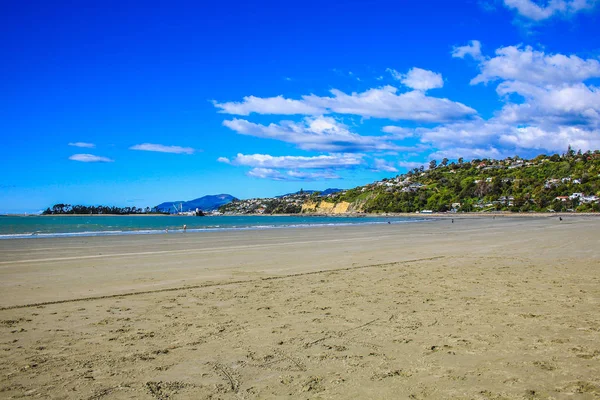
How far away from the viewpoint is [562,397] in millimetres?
4051

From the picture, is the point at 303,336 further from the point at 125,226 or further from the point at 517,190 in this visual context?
the point at 517,190

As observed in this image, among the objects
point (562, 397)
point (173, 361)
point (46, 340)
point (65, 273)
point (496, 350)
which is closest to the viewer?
point (562, 397)

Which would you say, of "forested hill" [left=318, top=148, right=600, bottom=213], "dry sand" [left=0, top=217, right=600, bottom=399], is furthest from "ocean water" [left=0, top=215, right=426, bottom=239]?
"forested hill" [left=318, top=148, right=600, bottom=213]

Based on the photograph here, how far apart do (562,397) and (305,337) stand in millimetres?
3018

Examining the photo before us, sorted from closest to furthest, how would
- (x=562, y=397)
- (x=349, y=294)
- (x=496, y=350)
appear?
(x=562, y=397)
(x=496, y=350)
(x=349, y=294)

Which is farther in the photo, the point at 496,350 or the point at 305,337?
the point at 305,337

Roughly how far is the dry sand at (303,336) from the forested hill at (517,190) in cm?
12962

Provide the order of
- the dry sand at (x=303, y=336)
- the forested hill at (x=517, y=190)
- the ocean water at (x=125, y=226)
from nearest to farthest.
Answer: the dry sand at (x=303, y=336) < the ocean water at (x=125, y=226) < the forested hill at (x=517, y=190)

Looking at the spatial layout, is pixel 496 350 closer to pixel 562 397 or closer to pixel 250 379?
pixel 562 397

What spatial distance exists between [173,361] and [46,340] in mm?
2115

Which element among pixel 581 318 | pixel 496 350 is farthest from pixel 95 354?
pixel 581 318

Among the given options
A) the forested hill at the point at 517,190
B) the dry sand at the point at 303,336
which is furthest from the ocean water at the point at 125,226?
the forested hill at the point at 517,190

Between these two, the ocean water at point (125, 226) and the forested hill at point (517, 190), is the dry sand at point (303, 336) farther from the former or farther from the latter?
the forested hill at point (517, 190)

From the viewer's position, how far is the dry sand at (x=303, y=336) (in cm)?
436
